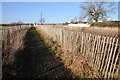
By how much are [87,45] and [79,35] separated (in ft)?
4.47

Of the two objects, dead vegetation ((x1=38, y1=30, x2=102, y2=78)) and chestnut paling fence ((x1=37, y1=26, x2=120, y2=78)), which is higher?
chestnut paling fence ((x1=37, y1=26, x2=120, y2=78))

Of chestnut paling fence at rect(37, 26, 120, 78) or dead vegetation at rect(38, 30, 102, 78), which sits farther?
dead vegetation at rect(38, 30, 102, 78)

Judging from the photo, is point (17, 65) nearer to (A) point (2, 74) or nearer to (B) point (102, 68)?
(A) point (2, 74)

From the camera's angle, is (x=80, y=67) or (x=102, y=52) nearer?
(x=102, y=52)

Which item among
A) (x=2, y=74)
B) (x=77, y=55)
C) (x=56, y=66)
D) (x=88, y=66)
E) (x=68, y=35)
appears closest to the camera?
(x=2, y=74)

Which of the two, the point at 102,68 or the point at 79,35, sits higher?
the point at 79,35

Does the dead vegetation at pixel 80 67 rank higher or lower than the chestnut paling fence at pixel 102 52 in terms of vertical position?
lower

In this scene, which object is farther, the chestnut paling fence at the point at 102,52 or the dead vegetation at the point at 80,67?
the dead vegetation at the point at 80,67

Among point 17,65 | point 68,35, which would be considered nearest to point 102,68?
point 17,65

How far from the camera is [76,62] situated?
31.5 feet

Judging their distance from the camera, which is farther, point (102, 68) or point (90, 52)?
point (90, 52)

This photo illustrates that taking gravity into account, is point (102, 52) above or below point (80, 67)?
above

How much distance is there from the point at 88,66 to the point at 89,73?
2.81 ft

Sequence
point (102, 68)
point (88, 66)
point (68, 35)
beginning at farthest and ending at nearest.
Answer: point (68, 35)
point (88, 66)
point (102, 68)
